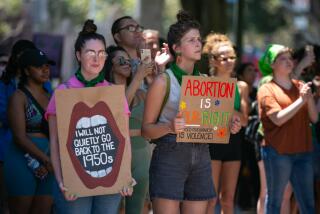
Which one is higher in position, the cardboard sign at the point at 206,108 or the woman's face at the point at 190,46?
the woman's face at the point at 190,46

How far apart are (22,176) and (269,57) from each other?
2.85 metres

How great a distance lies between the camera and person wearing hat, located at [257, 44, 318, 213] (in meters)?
7.82

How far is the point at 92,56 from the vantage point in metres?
5.83

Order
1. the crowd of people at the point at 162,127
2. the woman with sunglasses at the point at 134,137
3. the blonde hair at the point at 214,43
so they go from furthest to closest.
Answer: the blonde hair at the point at 214,43 < the woman with sunglasses at the point at 134,137 < the crowd of people at the point at 162,127

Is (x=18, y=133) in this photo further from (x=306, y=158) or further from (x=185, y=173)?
(x=306, y=158)

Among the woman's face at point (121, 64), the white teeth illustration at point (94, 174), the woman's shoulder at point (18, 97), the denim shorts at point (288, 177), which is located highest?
the woman's face at point (121, 64)

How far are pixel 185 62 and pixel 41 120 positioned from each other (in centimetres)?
154

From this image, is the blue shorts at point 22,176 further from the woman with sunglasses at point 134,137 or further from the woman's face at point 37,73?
the woman with sunglasses at point 134,137

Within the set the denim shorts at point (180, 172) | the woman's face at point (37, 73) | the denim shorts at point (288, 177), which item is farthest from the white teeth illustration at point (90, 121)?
the denim shorts at point (288, 177)

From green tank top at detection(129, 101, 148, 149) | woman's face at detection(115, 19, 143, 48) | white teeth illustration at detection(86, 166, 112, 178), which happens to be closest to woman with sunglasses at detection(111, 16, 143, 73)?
woman's face at detection(115, 19, 143, 48)

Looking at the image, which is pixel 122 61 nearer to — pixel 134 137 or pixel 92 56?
pixel 134 137

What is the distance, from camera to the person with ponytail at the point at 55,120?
573 centimetres

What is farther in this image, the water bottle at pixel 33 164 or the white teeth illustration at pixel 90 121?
the water bottle at pixel 33 164

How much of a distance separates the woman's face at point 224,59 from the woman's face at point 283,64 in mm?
438
